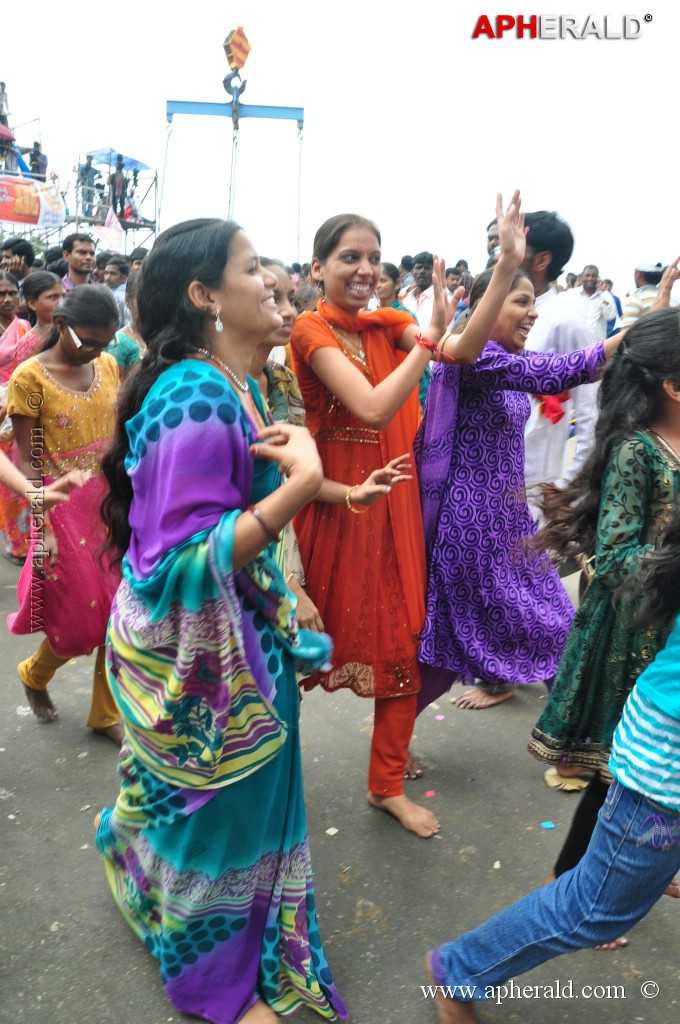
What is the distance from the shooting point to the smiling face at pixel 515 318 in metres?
2.71

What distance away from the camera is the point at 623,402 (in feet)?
6.55

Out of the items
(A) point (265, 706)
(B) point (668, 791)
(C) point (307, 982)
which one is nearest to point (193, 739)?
(A) point (265, 706)

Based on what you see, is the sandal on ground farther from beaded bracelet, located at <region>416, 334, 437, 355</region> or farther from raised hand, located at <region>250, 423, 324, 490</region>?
raised hand, located at <region>250, 423, 324, 490</region>

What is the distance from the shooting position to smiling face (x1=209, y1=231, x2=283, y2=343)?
1.82 meters

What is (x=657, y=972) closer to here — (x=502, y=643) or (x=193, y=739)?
(x=502, y=643)

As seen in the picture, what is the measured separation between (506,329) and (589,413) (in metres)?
1.10

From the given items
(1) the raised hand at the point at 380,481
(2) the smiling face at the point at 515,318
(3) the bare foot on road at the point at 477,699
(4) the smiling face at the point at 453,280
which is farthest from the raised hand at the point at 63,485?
(4) the smiling face at the point at 453,280

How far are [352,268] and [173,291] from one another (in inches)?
35.1

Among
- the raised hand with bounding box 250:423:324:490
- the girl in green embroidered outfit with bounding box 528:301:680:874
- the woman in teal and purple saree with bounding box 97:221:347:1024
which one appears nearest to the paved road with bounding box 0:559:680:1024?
the woman in teal and purple saree with bounding box 97:221:347:1024

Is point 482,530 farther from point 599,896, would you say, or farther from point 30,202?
point 30,202

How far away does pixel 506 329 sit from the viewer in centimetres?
272

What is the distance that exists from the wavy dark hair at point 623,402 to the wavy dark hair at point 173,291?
96 cm

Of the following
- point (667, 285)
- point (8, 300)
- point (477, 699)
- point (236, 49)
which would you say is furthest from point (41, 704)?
point (236, 49)

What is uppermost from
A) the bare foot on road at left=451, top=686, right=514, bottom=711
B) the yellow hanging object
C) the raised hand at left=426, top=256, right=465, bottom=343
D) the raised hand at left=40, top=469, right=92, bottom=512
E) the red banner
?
the yellow hanging object
